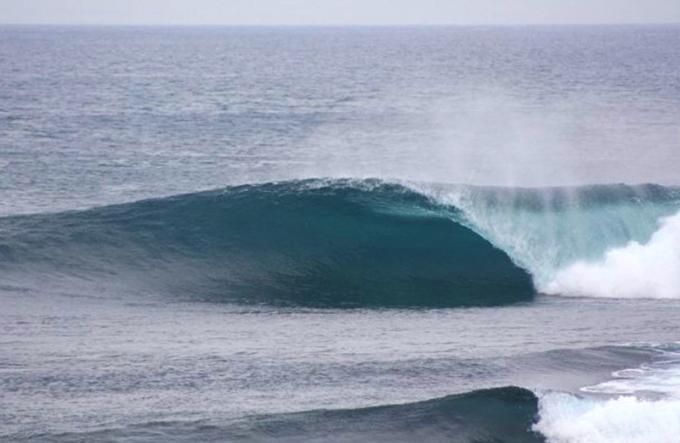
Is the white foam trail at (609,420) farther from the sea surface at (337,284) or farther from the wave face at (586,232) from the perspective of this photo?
the wave face at (586,232)

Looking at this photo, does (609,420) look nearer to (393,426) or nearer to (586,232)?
(393,426)

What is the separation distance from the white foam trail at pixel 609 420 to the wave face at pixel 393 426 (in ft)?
0.69

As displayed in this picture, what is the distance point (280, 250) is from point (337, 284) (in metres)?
1.90

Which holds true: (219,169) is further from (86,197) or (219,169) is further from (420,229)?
(420,229)

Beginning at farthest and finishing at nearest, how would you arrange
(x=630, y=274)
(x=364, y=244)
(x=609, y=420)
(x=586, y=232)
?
(x=586, y=232)
(x=364, y=244)
(x=630, y=274)
(x=609, y=420)

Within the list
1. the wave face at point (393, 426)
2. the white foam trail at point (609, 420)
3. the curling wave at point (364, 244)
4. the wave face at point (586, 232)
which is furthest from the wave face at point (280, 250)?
the white foam trail at point (609, 420)

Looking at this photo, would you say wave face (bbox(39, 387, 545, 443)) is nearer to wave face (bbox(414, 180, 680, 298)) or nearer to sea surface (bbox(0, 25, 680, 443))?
sea surface (bbox(0, 25, 680, 443))

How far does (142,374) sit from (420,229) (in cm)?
1081

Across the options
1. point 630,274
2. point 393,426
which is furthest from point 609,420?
point 630,274

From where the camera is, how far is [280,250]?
24.0 m

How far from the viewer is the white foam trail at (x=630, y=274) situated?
74.8 feet

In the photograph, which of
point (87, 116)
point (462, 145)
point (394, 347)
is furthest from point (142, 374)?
point (87, 116)

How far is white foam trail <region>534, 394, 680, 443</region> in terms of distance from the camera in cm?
1343

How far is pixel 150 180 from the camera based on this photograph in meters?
34.7
